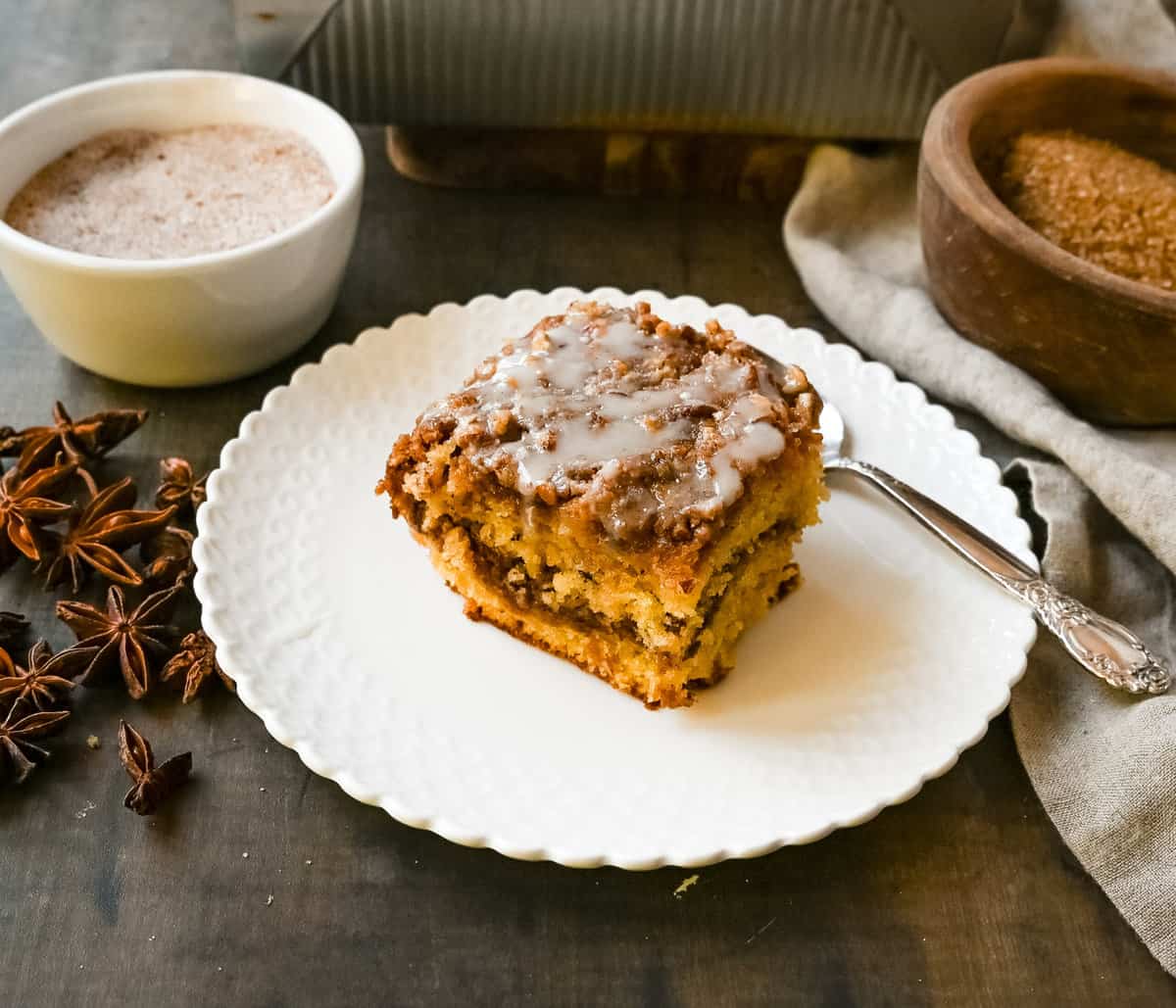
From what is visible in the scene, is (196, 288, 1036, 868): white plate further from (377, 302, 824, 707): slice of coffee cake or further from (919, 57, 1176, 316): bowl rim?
(919, 57, 1176, 316): bowl rim

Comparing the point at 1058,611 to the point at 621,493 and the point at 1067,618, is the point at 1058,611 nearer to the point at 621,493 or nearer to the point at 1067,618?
the point at 1067,618

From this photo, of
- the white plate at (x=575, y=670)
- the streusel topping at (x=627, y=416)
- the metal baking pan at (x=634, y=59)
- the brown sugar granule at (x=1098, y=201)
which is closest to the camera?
the white plate at (x=575, y=670)

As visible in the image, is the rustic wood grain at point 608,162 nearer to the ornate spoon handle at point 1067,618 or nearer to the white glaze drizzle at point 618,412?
the white glaze drizzle at point 618,412

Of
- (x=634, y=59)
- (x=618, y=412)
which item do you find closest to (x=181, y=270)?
(x=618, y=412)

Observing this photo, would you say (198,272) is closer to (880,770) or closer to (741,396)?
(741,396)

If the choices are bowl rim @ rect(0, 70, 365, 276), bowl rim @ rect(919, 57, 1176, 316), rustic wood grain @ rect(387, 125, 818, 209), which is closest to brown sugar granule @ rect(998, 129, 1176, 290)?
bowl rim @ rect(919, 57, 1176, 316)

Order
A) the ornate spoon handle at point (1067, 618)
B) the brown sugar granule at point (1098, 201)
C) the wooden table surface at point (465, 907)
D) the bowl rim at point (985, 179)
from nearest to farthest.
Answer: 1. the wooden table surface at point (465, 907)
2. the ornate spoon handle at point (1067, 618)
3. the bowl rim at point (985, 179)
4. the brown sugar granule at point (1098, 201)

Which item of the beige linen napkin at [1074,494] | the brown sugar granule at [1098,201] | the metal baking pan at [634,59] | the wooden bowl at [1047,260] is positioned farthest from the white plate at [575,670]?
the metal baking pan at [634,59]
